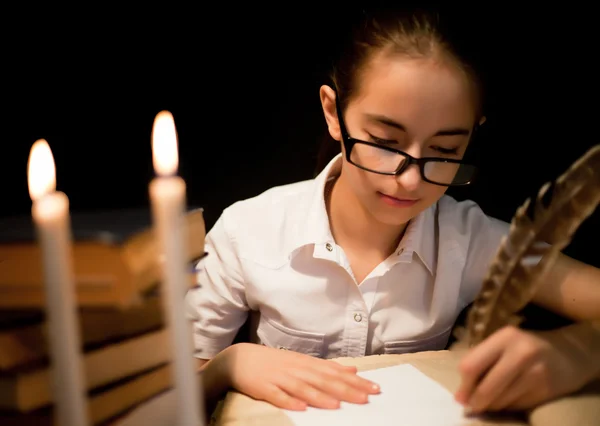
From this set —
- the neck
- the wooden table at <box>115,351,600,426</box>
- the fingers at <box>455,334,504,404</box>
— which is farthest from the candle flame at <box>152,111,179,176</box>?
the neck

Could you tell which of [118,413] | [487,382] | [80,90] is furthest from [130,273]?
[80,90]

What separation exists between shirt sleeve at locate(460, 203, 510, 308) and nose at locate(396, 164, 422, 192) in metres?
0.35

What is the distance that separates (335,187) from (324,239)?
0.56ft

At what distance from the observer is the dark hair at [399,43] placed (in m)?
0.96

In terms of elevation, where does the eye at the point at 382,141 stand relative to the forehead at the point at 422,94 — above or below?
below

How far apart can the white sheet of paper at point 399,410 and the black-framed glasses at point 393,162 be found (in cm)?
38

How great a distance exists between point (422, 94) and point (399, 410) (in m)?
0.53

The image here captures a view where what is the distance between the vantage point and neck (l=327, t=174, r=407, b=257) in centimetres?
123

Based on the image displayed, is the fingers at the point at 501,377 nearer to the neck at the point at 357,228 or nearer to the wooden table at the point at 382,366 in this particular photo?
the wooden table at the point at 382,366

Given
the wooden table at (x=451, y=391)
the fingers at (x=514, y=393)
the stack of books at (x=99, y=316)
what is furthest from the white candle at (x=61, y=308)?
the fingers at (x=514, y=393)

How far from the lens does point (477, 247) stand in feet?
4.08

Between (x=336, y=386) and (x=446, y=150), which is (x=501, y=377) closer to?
(x=336, y=386)

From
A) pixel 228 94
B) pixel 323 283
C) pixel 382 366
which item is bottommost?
pixel 382 366

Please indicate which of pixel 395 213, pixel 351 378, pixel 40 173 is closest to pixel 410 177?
pixel 395 213
